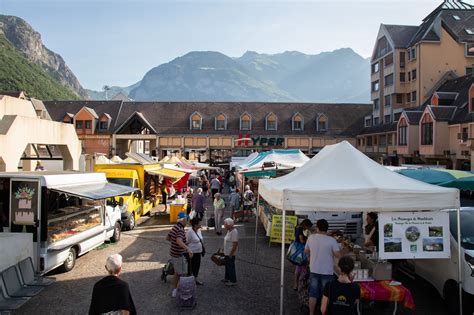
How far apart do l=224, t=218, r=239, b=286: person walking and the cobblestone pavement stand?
209 mm

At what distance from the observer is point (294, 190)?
23.3 ft

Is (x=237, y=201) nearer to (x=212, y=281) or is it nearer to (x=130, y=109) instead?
(x=212, y=281)

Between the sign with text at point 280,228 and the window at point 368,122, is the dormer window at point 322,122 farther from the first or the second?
the sign with text at point 280,228

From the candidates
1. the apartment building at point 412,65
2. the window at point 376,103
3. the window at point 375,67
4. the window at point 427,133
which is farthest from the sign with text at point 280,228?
the window at point 375,67

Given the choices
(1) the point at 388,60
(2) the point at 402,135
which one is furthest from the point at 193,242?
(1) the point at 388,60

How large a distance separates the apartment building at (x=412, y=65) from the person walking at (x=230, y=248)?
124ft

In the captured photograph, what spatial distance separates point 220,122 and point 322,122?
1312cm

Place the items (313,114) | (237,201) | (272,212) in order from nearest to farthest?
(272,212)
(237,201)
(313,114)

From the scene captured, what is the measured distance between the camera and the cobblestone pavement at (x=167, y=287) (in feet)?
25.1

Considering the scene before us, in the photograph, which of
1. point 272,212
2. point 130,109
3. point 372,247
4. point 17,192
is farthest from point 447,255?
point 130,109

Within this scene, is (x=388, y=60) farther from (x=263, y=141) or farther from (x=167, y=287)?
(x=167, y=287)

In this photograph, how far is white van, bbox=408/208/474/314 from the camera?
7.08 meters

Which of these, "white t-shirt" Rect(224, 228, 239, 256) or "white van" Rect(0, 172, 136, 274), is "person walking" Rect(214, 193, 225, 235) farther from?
"white t-shirt" Rect(224, 228, 239, 256)

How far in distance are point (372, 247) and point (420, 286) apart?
1.92 meters
